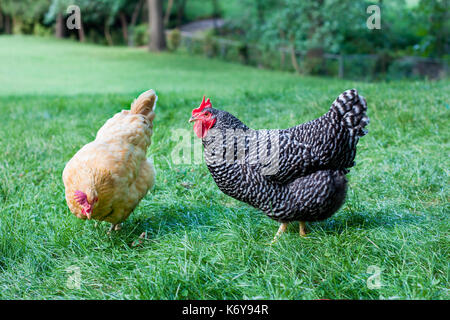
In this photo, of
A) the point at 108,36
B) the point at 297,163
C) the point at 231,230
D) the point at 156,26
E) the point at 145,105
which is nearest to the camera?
the point at 297,163

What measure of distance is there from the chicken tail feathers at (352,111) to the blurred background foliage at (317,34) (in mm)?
13706

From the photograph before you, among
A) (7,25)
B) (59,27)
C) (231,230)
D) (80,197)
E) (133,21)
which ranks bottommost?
(231,230)

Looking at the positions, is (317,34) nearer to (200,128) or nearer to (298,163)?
(200,128)

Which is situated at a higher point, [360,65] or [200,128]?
[360,65]

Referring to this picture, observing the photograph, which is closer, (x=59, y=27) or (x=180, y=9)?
(x=59, y=27)

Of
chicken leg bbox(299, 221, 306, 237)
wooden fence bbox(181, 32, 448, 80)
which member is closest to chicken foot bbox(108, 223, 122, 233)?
chicken leg bbox(299, 221, 306, 237)

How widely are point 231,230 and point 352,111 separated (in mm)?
1250

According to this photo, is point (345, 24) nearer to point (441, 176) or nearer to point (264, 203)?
point (441, 176)

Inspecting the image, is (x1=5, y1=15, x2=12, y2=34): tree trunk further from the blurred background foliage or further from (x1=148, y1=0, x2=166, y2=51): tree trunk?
(x1=148, y1=0, x2=166, y2=51): tree trunk

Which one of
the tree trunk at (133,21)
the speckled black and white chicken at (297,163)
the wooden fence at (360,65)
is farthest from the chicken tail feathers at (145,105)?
the tree trunk at (133,21)

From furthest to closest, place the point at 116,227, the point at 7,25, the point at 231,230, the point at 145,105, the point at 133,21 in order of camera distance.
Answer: the point at 7,25
the point at 133,21
the point at 145,105
the point at 116,227
the point at 231,230

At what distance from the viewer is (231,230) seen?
310cm

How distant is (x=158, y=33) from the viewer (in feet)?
73.4

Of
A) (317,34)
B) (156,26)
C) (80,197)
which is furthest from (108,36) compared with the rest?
(80,197)
